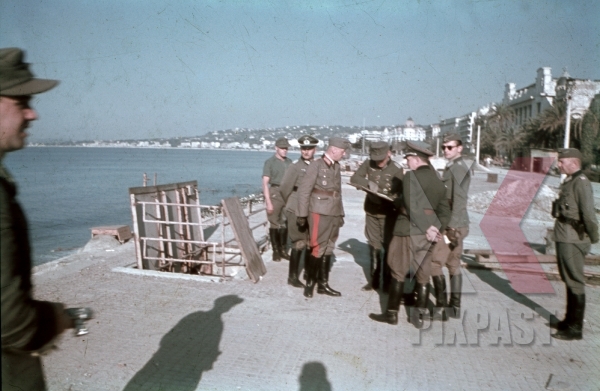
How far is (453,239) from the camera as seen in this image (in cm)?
562

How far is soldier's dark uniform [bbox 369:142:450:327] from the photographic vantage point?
17.2 ft

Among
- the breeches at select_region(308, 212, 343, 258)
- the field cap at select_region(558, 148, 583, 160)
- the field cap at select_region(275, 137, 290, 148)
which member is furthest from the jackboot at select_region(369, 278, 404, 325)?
the field cap at select_region(275, 137, 290, 148)

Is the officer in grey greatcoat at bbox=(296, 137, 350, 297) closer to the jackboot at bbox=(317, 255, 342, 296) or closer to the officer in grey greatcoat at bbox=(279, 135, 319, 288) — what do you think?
the jackboot at bbox=(317, 255, 342, 296)

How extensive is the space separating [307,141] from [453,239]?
2.72m

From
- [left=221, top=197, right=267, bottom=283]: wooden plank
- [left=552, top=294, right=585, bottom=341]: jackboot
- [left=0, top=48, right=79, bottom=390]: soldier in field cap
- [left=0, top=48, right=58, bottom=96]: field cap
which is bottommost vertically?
[left=552, top=294, right=585, bottom=341]: jackboot

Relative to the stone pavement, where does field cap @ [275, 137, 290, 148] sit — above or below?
above

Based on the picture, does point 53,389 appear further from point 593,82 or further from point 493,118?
point 493,118

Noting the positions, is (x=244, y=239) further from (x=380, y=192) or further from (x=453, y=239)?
(x=453, y=239)

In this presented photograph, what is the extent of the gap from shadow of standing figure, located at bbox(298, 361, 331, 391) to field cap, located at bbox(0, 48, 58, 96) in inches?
117

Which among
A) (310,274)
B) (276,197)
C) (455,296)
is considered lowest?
(455,296)

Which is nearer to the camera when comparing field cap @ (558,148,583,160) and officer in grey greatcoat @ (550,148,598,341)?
officer in grey greatcoat @ (550,148,598,341)

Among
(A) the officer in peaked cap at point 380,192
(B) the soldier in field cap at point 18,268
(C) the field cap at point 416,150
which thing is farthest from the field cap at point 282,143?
(B) the soldier in field cap at point 18,268

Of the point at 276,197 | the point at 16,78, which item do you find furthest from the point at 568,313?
the point at 16,78

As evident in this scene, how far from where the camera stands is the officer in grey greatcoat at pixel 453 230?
564 centimetres
